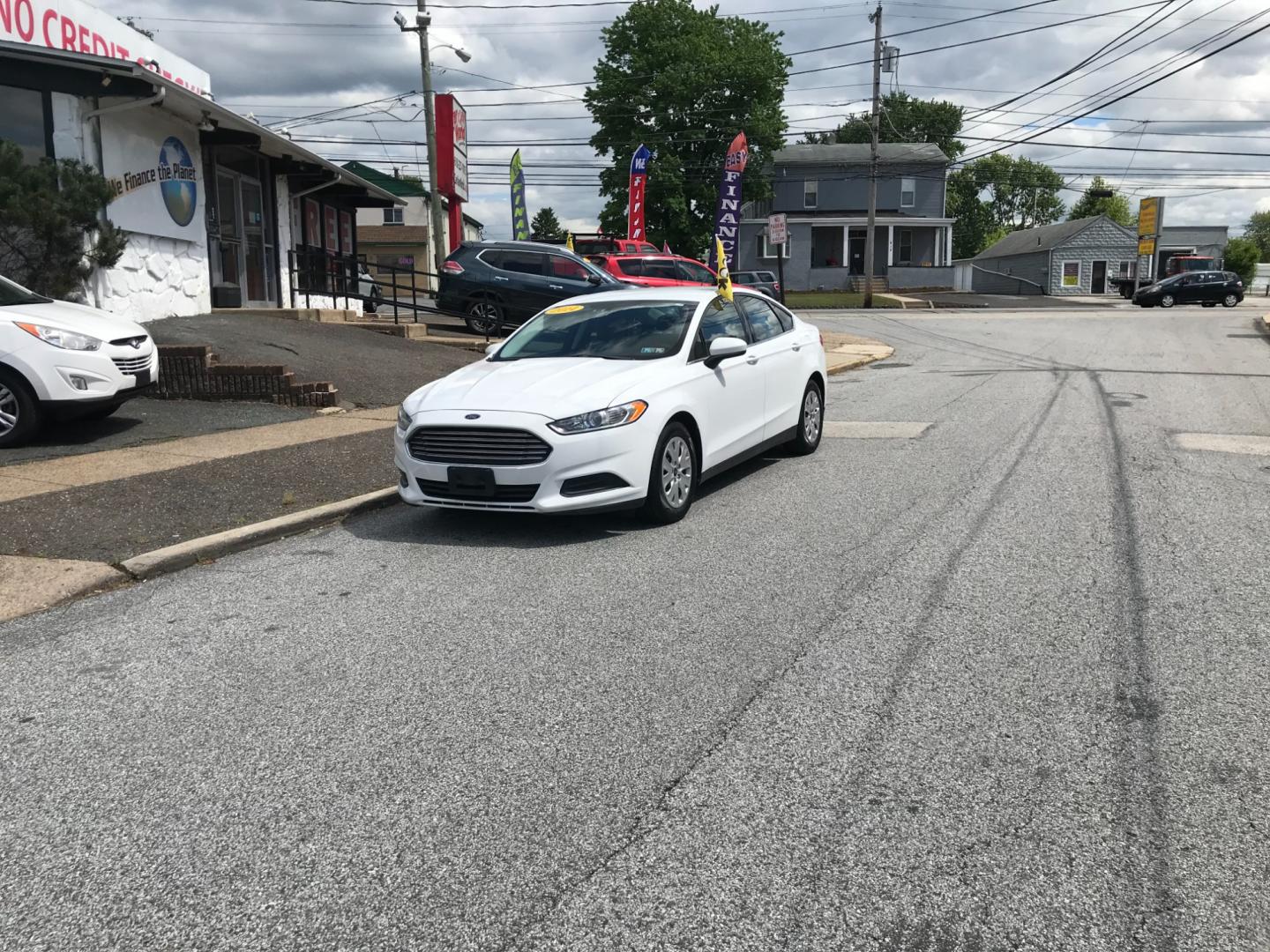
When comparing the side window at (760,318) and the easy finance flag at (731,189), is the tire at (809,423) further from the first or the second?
the easy finance flag at (731,189)

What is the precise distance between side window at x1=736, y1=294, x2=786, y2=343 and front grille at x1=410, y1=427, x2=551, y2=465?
2.85m

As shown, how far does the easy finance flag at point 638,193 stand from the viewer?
1356 inches

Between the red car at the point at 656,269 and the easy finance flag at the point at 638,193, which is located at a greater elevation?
the easy finance flag at the point at 638,193

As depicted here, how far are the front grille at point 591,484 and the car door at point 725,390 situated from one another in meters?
1.02

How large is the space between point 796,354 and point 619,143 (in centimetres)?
4814

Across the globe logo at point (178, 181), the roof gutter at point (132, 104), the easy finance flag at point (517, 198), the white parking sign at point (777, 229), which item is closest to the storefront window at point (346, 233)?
the easy finance flag at point (517, 198)

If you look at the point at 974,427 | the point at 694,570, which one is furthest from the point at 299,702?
the point at 974,427

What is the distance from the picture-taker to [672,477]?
23.9ft

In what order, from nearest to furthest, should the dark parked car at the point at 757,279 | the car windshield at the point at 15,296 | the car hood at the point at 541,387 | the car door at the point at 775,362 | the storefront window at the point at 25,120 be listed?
the car hood at the point at 541,387, the car door at the point at 775,362, the car windshield at the point at 15,296, the storefront window at the point at 25,120, the dark parked car at the point at 757,279

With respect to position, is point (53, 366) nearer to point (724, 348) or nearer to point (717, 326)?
point (717, 326)

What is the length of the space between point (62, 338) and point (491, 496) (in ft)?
16.6

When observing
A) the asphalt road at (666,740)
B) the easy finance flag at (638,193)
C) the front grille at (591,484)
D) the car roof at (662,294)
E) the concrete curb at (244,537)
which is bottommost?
the asphalt road at (666,740)

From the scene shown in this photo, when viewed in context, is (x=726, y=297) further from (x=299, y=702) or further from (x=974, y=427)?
(x=299, y=702)

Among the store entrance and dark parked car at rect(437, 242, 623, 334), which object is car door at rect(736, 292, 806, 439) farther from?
the store entrance
